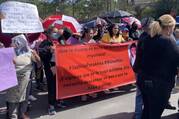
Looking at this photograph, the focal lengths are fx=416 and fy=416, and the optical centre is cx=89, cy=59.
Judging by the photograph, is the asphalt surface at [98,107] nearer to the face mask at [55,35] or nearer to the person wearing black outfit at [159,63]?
the face mask at [55,35]

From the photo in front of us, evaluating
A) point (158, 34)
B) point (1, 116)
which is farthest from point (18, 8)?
point (158, 34)

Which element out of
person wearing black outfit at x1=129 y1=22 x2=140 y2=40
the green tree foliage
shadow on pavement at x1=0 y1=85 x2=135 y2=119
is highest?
person wearing black outfit at x1=129 y1=22 x2=140 y2=40

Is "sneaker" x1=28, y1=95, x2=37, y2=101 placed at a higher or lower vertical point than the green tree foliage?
higher

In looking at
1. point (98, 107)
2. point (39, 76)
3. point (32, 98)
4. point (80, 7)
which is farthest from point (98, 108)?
point (80, 7)

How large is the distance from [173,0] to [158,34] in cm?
4461

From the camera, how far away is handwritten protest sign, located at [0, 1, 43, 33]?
280 inches

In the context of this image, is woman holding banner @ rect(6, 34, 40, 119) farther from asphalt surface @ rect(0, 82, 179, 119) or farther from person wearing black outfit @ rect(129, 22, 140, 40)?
person wearing black outfit @ rect(129, 22, 140, 40)

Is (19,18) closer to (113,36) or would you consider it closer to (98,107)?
(98,107)

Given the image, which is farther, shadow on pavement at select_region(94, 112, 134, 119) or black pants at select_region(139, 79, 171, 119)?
shadow on pavement at select_region(94, 112, 134, 119)

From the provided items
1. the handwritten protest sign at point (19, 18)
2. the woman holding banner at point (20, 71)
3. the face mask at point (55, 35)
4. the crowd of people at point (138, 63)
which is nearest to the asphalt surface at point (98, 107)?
the crowd of people at point (138, 63)

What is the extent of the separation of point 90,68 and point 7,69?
2029mm

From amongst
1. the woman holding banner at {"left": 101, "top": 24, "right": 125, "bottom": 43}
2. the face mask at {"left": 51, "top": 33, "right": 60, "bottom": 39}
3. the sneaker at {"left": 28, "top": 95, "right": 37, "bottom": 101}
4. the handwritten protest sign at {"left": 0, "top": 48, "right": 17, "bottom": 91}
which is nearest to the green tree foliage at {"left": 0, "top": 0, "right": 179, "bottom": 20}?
the woman holding banner at {"left": 101, "top": 24, "right": 125, "bottom": 43}

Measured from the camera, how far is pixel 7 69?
21.8 ft

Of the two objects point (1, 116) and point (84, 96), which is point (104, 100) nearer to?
point (84, 96)
